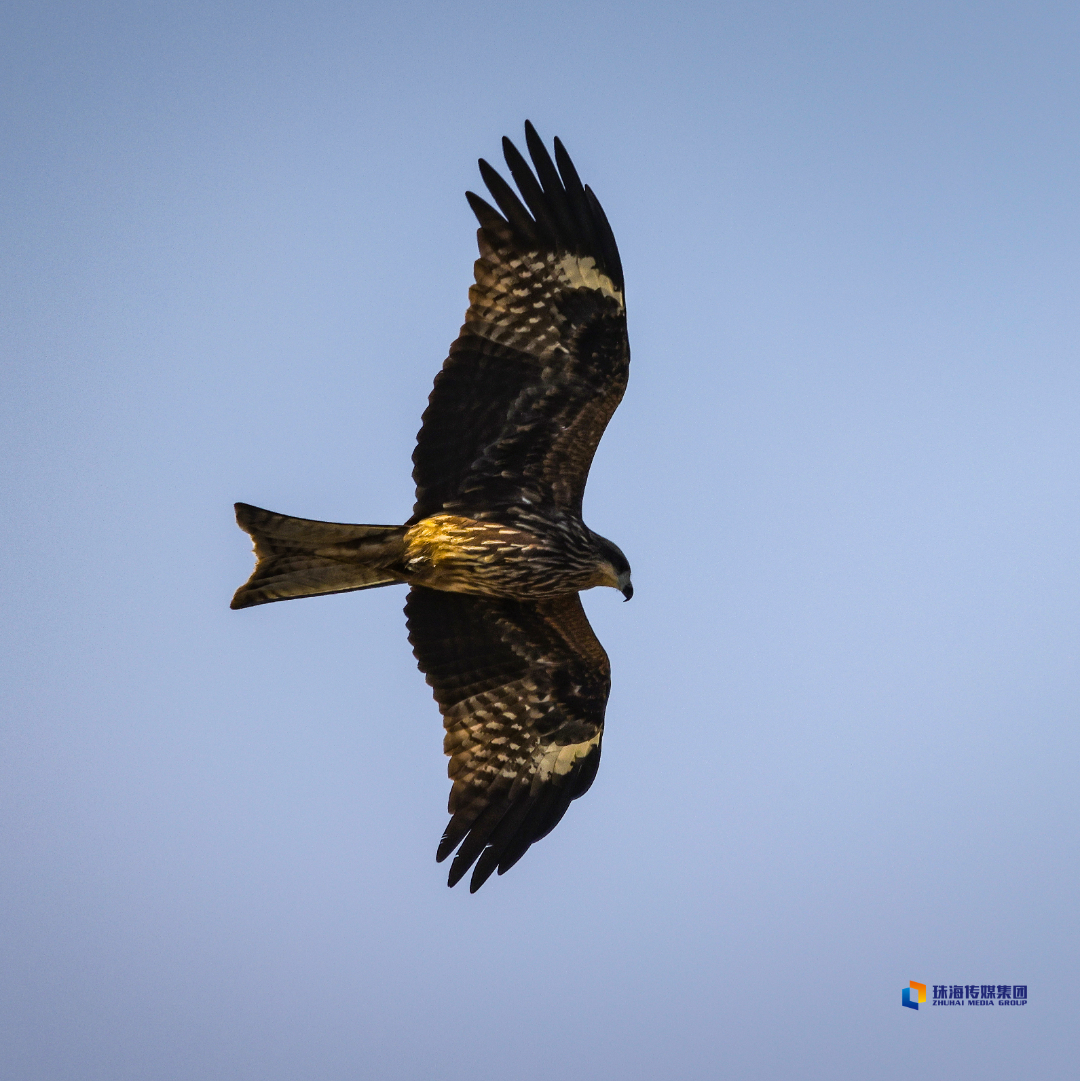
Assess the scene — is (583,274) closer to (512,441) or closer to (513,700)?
(512,441)

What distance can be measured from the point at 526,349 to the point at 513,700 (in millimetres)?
2212

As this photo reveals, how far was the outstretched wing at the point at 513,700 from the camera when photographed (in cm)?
756

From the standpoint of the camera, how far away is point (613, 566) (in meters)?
7.29

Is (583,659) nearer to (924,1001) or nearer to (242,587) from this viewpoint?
(242,587)

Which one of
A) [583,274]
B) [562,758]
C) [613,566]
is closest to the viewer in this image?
[583,274]

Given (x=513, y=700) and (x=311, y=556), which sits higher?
(x=311, y=556)

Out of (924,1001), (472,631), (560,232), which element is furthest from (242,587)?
(924,1001)

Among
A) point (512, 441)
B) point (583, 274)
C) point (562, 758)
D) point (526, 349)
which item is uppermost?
point (583, 274)

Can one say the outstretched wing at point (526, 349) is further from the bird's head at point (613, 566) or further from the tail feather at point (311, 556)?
the bird's head at point (613, 566)

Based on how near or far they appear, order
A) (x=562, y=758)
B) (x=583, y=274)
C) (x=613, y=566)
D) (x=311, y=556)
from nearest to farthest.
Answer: (x=311, y=556) < (x=583, y=274) < (x=613, y=566) < (x=562, y=758)

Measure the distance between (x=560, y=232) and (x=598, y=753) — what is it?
3186mm

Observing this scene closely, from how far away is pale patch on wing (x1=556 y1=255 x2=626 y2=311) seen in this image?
704cm

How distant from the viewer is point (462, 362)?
6980mm

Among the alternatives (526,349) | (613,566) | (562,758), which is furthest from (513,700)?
(526,349)
